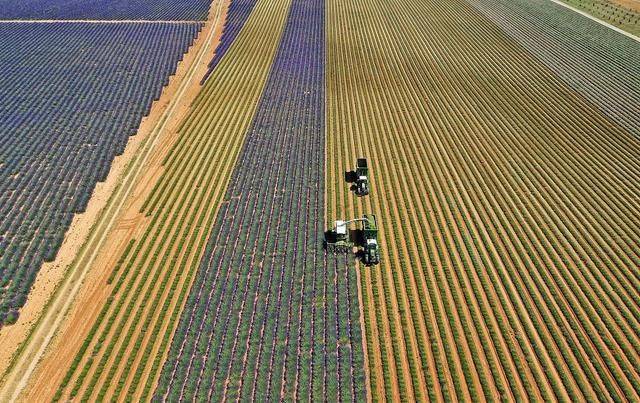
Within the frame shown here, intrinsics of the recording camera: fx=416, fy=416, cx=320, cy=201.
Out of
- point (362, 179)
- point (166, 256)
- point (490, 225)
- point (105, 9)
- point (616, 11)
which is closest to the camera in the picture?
point (166, 256)

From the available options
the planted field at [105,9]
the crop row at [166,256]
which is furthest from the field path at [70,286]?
the planted field at [105,9]

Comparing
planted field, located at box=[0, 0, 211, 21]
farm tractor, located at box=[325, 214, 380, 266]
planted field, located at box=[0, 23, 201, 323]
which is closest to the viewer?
farm tractor, located at box=[325, 214, 380, 266]

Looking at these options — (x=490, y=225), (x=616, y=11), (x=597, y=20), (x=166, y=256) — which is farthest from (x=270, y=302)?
(x=616, y=11)

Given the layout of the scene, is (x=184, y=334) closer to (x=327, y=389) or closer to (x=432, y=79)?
(x=327, y=389)

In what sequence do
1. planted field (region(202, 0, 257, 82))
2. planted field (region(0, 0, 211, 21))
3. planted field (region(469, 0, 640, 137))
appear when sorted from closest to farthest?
planted field (region(469, 0, 640, 137)), planted field (region(202, 0, 257, 82)), planted field (region(0, 0, 211, 21))

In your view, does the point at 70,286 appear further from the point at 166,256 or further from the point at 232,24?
the point at 232,24

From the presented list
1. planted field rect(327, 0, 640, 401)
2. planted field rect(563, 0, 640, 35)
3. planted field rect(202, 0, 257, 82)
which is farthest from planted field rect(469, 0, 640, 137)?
planted field rect(202, 0, 257, 82)

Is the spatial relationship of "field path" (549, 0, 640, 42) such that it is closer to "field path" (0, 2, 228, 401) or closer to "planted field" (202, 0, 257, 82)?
"planted field" (202, 0, 257, 82)
